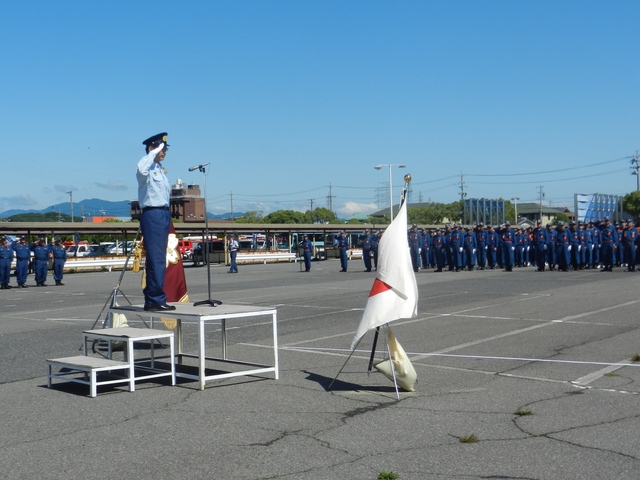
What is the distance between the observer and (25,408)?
8039 mm

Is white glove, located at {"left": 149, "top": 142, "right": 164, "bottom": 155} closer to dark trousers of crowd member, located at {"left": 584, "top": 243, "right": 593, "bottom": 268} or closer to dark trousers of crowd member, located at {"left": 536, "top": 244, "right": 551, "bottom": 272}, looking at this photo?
dark trousers of crowd member, located at {"left": 536, "top": 244, "right": 551, "bottom": 272}

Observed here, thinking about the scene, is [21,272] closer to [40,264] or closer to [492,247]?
[40,264]

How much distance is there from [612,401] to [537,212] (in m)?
170

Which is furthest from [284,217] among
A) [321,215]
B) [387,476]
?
[387,476]

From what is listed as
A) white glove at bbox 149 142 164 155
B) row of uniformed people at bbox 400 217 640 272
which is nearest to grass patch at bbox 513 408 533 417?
white glove at bbox 149 142 164 155

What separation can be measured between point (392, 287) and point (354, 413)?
1589 millimetres

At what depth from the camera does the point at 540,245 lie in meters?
34.9

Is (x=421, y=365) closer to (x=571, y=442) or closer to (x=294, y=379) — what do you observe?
(x=294, y=379)

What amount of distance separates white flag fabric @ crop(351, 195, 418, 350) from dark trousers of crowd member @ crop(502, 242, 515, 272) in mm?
27738

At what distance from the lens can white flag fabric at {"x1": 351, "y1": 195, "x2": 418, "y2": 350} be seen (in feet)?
28.0

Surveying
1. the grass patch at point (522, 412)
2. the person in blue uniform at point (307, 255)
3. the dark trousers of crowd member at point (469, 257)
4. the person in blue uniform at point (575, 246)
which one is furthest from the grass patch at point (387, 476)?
the person in blue uniform at point (307, 255)

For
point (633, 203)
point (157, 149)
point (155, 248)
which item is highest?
point (633, 203)

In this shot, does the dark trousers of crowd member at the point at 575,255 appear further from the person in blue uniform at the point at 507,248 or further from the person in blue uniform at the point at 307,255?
the person in blue uniform at the point at 307,255

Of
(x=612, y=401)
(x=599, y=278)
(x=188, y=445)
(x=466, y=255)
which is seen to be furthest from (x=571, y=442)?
(x=466, y=255)
